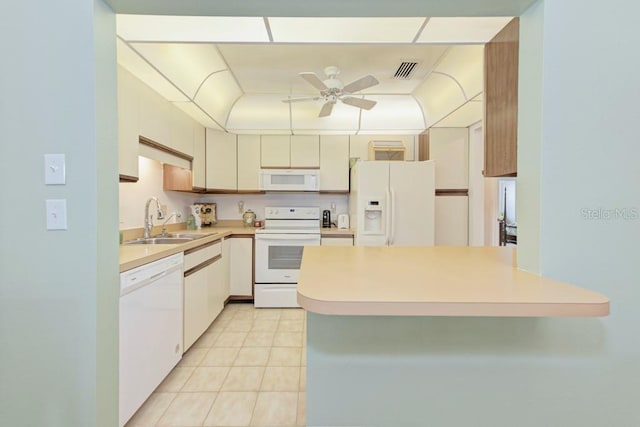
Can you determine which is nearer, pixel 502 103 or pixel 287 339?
pixel 502 103

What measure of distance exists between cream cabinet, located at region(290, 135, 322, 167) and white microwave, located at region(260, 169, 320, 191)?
0.35 ft

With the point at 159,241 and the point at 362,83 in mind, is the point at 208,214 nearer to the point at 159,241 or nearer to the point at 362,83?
the point at 159,241

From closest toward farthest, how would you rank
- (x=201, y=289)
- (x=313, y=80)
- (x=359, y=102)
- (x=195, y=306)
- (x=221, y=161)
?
(x=313, y=80), (x=195, y=306), (x=201, y=289), (x=359, y=102), (x=221, y=161)

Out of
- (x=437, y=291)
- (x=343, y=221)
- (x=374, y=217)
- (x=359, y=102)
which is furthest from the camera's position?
(x=343, y=221)

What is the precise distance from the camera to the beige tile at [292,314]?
10.4 feet

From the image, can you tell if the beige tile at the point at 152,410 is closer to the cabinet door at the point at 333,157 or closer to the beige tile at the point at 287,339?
the beige tile at the point at 287,339

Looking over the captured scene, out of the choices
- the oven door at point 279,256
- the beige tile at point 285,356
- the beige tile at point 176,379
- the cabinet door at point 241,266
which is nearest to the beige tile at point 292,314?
the oven door at point 279,256

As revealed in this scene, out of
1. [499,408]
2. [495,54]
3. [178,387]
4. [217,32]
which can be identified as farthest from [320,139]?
[499,408]

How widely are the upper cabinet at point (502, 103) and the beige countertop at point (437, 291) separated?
1.51ft

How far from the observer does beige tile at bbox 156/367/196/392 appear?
1.98 m

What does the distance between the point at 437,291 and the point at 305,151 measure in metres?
3.13

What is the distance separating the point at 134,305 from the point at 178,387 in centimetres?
76

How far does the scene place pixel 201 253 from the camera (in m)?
2.63

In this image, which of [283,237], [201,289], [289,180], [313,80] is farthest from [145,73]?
[283,237]
